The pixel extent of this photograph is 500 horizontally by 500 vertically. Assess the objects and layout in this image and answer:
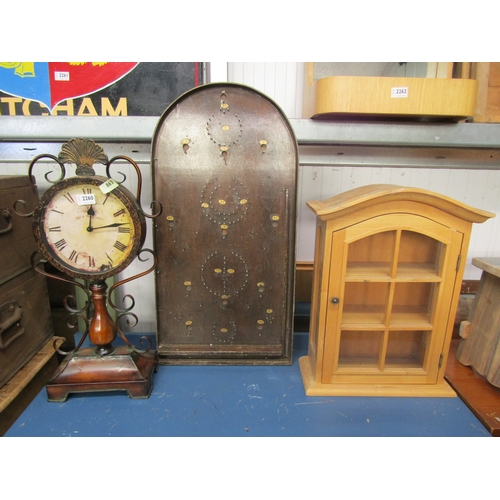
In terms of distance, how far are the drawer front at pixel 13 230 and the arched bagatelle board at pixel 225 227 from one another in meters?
0.45

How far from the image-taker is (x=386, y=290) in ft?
3.42

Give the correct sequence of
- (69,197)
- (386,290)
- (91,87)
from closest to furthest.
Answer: (69,197)
(386,290)
(91,87)

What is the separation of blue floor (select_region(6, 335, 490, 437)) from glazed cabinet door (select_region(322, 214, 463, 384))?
3.7 inches

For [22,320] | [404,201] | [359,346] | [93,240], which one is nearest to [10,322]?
[22,320]

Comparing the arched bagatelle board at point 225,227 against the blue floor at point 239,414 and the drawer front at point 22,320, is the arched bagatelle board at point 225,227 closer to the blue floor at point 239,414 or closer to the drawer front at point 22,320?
the blue floor at point 239,414

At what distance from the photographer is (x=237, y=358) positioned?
116 centimetres

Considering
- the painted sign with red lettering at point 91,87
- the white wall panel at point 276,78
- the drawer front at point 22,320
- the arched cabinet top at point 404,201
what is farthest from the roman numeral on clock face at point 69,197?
the white wall panel at point 276,78

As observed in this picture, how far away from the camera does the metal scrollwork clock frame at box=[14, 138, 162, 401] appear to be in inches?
35.3

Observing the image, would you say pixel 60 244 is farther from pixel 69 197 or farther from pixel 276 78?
pixel 276 78

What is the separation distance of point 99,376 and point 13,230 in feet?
1.81

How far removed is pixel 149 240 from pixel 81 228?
0.47 meters

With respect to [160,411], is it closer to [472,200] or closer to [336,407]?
[336,407]

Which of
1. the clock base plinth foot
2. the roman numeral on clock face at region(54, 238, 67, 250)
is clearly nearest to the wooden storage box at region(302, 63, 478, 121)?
the roman numeral on clock face at region(54, 238, 67, 250)

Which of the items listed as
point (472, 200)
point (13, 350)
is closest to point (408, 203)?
point (472, 200)
